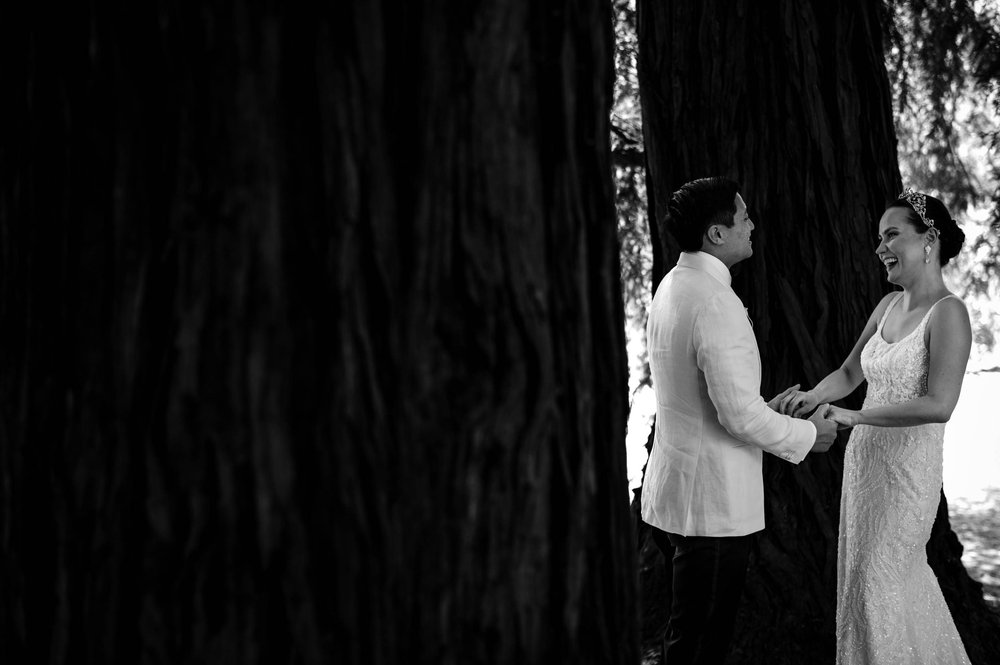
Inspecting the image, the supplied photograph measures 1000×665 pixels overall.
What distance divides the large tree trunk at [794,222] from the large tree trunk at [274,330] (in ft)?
10.4

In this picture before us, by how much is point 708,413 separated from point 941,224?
1.41 metres

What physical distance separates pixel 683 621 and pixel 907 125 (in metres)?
7.58

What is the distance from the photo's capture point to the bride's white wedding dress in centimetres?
364

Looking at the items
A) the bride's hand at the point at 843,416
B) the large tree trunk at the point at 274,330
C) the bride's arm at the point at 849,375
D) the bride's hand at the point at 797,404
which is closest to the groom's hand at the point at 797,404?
the bride's hand at the point at 797,404

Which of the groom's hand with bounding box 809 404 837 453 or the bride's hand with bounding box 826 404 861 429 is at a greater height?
the bride's hand with bounding box 826 404 861 429

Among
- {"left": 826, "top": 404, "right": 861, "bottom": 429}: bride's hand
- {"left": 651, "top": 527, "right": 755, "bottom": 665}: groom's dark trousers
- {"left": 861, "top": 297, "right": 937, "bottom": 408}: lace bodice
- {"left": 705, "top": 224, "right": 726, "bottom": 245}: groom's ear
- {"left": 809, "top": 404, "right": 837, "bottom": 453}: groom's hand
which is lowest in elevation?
{"left": 651, "top": 527, "right": 755, "bottom": 665}: groom's dark trousers

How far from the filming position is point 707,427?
9.87ft

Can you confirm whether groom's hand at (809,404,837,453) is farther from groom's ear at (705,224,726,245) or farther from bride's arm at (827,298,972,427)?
groom's ear at (705,224,726,245)

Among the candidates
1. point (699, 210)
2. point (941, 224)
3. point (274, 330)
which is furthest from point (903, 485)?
point (274, 330)

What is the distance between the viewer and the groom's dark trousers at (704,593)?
10.0ft

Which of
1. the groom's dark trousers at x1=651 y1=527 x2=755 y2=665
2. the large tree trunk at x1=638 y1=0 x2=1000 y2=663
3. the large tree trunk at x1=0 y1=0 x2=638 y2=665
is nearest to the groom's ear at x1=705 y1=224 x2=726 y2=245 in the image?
the groom's dark trousers at x1=651 y1=527 x2=755 y2=665

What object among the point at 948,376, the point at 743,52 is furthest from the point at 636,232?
the point at 948,376

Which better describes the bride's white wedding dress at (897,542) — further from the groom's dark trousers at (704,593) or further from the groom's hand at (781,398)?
the groom's dark trousers at (704,593)

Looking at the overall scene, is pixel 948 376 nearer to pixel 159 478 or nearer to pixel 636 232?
pixel 159 478
